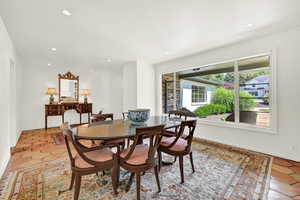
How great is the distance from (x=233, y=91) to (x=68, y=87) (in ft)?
19.0

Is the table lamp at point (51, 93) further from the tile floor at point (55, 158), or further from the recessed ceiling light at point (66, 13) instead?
the recessed ceiling light at point (66, 13)

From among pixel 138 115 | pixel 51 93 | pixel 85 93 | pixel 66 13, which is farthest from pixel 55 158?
pixel 85 93

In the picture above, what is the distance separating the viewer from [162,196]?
5.57 ft

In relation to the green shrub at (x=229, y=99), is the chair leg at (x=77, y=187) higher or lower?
lower

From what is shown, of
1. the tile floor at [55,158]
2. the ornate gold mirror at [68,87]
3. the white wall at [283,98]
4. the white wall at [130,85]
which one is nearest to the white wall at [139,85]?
the white wall at [130,85]

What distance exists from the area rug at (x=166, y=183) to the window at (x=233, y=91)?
1064 millimetres

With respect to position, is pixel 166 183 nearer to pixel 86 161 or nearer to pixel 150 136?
pixel 150 136

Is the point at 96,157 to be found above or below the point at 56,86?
below

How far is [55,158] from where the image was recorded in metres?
2.77

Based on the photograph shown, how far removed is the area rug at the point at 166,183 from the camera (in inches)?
67.3

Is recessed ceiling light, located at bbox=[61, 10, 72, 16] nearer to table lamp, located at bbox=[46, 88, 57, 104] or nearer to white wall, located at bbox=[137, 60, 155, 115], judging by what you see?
white wall, located at bbox=[137, 60, 155, 115]

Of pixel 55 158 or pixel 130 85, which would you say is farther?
pixel 130 85

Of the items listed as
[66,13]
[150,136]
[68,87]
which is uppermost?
[66,13]

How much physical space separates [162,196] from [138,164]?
1.62 feet
